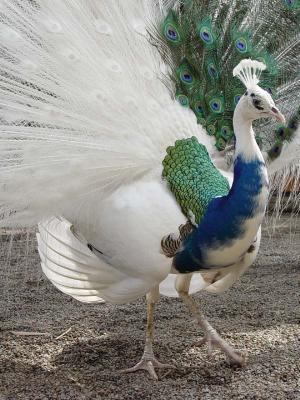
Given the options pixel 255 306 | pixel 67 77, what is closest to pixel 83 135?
pixel 67 77

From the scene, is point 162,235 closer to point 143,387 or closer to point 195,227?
point 195,227

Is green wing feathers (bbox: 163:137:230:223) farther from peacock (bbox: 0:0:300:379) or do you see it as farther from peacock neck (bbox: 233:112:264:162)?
peacock neck (bbox: 233:112:264:162)

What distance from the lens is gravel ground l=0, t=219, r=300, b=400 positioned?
2475mm

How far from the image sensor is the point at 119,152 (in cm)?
251

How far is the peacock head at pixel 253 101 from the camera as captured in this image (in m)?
2.31

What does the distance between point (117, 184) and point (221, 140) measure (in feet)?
1.98

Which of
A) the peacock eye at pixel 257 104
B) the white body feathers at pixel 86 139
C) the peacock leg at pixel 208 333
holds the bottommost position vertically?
the peacock leg at pixel 208 333

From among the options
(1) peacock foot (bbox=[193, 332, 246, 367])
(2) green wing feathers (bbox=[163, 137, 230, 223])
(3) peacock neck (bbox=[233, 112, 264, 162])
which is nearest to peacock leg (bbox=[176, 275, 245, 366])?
(1) peacock foot (bbox=[193, 332, 246, 367])

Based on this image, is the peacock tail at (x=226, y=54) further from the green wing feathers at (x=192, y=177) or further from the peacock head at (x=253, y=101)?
the peacock head at (x=253, y=101)

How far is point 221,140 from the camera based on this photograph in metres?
2.93

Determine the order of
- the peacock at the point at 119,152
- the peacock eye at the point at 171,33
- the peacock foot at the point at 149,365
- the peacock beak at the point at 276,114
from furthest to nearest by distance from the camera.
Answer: the peacock eye at the point at 171,33, the peacock foot at the point at 149,365, the peacock at the point at 119,152, the peacock beak at the point at 276,114

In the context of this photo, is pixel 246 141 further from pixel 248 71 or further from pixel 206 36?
pixel 206 36

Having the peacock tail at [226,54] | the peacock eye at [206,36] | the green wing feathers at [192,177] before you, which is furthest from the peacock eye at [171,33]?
the green wing feathers at [192,177]

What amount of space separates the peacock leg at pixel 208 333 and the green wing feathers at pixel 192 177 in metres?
0.46
